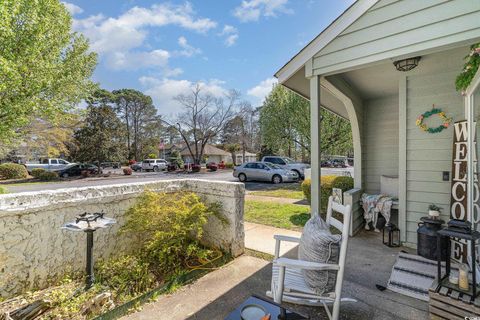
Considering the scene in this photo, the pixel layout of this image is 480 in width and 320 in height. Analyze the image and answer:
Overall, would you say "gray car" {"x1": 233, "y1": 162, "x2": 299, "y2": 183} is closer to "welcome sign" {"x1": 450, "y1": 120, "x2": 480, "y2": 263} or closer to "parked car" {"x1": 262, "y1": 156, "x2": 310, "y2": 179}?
"parked car" {"x1": 262, "y1": 156, "x2": 310, "y2": 179}

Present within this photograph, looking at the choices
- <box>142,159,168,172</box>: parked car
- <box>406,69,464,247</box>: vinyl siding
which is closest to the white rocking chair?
<box>406,69,464,247</box>: vinyl siding

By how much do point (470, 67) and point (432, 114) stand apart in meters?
1.40

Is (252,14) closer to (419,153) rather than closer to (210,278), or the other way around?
(419,153)

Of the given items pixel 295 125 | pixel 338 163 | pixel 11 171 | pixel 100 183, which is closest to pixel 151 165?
pixel 100 183

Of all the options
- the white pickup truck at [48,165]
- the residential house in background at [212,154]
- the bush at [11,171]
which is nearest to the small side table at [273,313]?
the bush at [11,171]

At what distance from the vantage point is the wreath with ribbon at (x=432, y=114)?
11.7 ft

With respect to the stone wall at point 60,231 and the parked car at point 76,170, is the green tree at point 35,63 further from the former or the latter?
the parked car at point 76,170

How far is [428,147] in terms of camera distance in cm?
371

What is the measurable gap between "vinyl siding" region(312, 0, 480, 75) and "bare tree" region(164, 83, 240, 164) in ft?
75.3

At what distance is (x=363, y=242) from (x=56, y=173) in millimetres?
22235

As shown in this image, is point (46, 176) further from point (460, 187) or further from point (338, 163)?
point (338, 163)

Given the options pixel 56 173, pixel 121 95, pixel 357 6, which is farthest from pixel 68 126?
pixel 357 6

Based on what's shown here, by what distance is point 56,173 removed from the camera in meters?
18.5

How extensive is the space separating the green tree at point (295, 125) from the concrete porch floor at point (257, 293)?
12858mm
